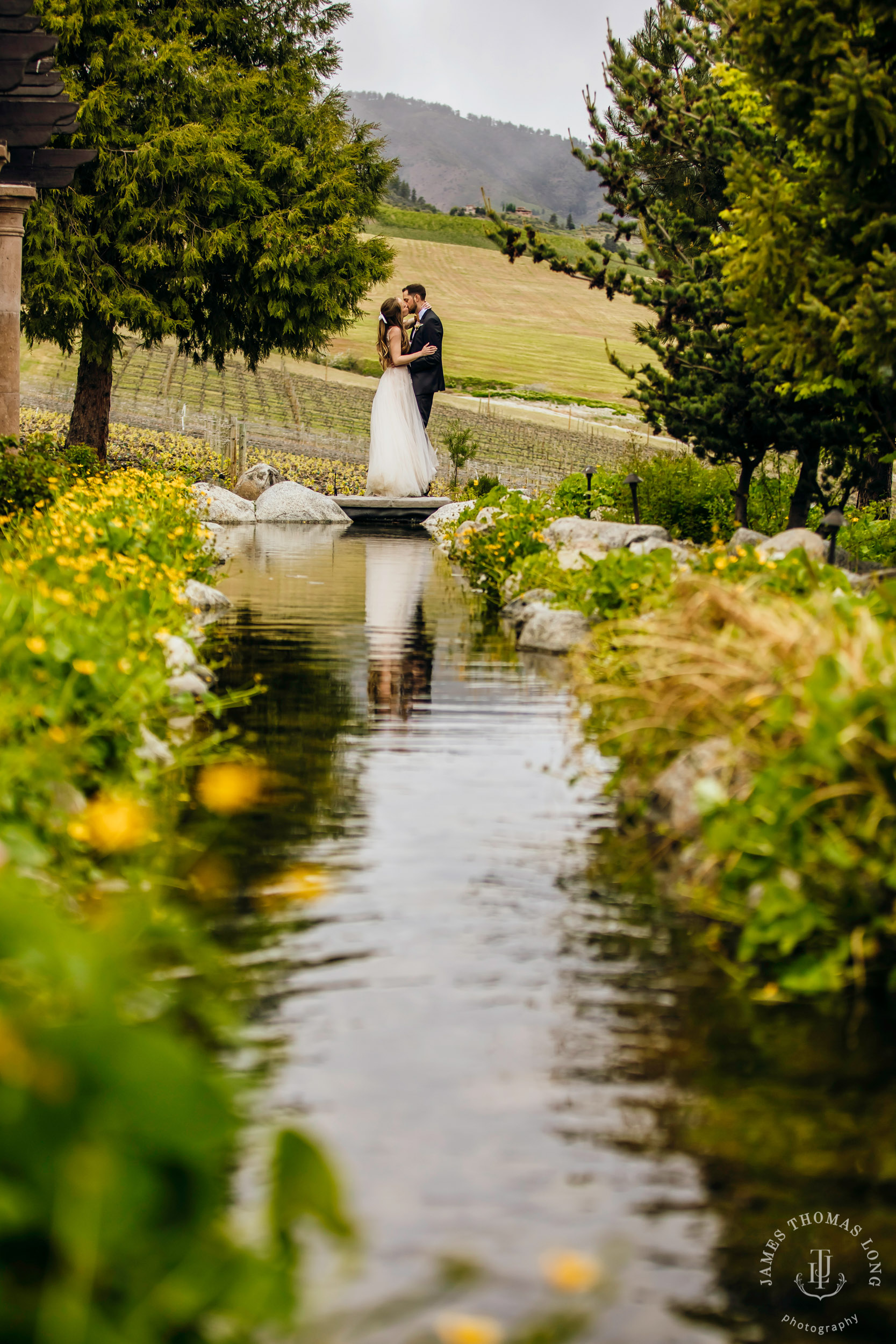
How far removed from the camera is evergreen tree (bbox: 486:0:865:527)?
14695mm

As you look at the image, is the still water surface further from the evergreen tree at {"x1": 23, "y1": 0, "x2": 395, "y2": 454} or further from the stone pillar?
the evergreen tree at {"x1": 23, "y1": 0, "x2": 395, "y2": 454}

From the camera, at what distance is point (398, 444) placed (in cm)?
2361

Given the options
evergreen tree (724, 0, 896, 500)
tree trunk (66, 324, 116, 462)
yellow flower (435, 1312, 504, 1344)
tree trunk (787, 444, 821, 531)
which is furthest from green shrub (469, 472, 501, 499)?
yellow flower (435, 1312, 504, 1344)

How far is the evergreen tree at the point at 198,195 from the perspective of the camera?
21562 millimetres

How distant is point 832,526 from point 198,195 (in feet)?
51.9

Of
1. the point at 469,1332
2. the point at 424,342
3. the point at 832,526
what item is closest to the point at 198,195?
the point at 424,342

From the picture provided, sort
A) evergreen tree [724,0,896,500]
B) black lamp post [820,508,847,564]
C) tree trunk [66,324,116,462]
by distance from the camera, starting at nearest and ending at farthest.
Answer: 1. evergreen tree [724,0,896,500]
2. black lamp post [820,508,847,564]
3. tree trunk [66,324,116,462]

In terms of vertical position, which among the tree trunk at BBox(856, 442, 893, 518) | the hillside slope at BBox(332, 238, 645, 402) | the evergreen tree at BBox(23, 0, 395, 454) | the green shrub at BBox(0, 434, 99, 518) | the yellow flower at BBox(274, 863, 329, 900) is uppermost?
the hillside slope at BBox(332, 238, 645, 402)

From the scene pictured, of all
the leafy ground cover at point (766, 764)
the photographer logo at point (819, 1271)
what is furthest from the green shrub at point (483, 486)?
the photographer logo at point (819, 1271)

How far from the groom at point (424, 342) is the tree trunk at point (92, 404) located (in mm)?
5267

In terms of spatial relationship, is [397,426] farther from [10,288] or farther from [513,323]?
[513,323]

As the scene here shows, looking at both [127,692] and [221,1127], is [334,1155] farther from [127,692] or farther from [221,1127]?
[127,692]

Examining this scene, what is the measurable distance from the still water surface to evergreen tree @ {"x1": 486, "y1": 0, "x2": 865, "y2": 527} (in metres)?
9.52

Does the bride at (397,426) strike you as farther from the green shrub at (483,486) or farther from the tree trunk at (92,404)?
the tree trunk at (92,404)
